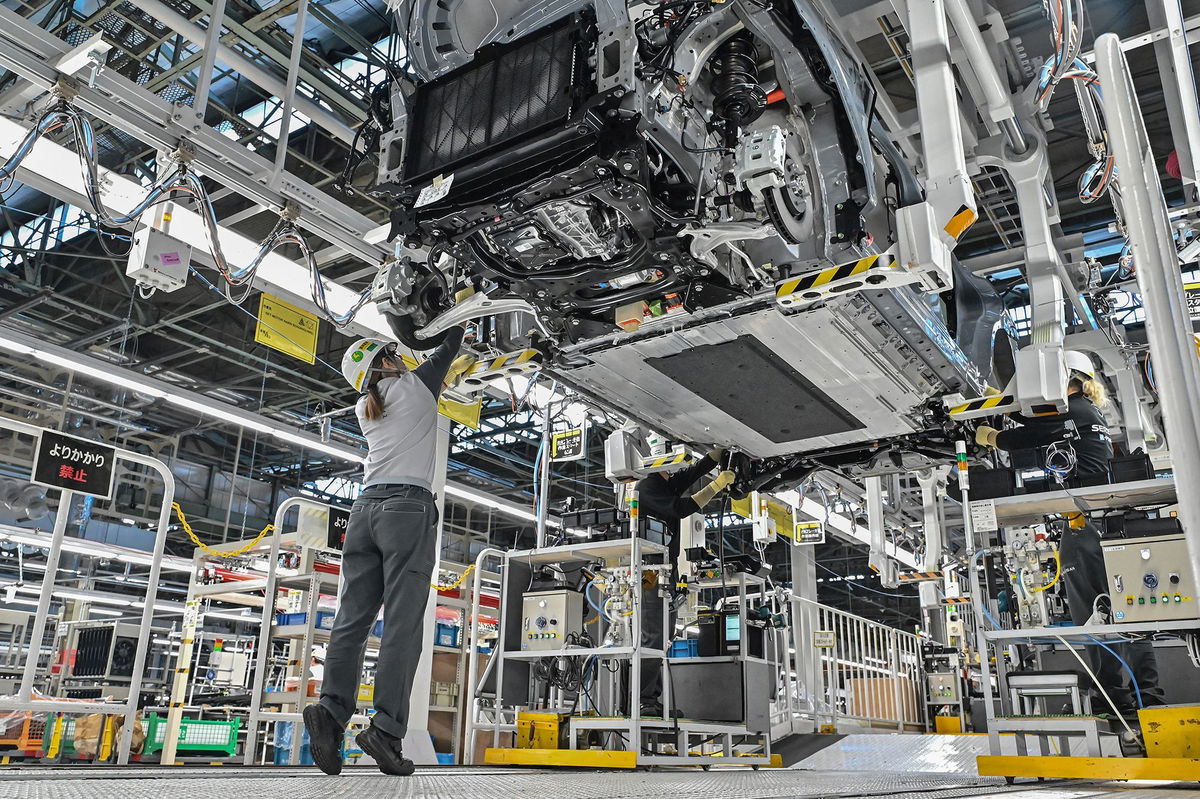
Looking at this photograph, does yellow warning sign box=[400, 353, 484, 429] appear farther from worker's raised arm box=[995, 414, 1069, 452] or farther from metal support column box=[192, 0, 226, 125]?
worker's raised arm box=[995, 414, 1069, 452]

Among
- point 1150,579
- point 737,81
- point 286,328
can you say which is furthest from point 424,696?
point 737,81

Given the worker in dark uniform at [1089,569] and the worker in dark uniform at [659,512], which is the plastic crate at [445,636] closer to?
the worker in dark uniform at [659,512]

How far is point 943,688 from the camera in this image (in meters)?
14.9

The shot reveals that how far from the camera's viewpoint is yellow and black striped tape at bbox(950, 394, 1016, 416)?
4.80 meters

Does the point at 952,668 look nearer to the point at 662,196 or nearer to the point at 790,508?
the point at 790,508

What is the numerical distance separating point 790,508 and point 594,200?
362 inches

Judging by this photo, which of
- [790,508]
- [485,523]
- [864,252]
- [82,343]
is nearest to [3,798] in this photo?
[864,252]

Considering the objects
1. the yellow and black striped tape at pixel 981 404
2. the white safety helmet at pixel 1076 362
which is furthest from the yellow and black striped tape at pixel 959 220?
the yellow and black striped tape at pixel 981 404

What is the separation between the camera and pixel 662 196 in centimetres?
319

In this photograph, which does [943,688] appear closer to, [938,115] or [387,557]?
[938,115]

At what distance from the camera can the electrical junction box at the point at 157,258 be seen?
440cm

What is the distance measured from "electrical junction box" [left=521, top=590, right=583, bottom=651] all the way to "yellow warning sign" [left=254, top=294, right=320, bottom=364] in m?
2.54

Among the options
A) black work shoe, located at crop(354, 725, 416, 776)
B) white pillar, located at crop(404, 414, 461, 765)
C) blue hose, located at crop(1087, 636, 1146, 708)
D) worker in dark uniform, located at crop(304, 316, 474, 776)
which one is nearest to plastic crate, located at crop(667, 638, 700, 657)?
white pillar, located at crop(404, 414, 461, 765)

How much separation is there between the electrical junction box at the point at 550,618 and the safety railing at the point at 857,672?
4.31m
